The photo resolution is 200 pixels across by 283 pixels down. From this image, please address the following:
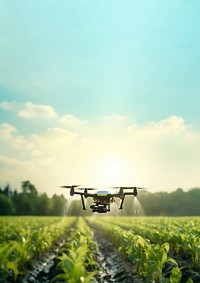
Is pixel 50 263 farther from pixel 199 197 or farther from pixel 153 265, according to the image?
pixel 199 197

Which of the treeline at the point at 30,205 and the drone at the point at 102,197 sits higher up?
the treeline at the point at 30,205

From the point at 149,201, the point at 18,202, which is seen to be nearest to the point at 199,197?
the point at 149,201

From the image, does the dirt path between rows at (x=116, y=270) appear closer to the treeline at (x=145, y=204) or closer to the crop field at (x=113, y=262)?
the crop field at (x=113, y=262)

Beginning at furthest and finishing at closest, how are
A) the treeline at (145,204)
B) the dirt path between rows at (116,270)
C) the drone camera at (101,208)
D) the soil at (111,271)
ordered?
the treeline at (145,204), the dirt path between rows at (116,270), the soil at (111,271), the drone camera at (101,208)

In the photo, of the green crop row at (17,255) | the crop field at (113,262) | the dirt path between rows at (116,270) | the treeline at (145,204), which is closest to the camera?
the green crop row at (17,255)

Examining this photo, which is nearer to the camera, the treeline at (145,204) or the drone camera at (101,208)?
the drone camera at (101,208)

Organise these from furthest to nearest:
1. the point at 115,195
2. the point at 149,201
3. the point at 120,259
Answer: the point at 149,201 → the point at 120,259 → the point at 115,195

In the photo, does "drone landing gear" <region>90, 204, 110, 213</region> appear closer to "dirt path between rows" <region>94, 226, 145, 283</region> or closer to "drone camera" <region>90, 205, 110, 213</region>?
"drone camera" <region>90, 205, 110, 213</region>

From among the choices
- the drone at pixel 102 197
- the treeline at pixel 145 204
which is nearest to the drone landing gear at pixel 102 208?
the drone at pixel 102 197

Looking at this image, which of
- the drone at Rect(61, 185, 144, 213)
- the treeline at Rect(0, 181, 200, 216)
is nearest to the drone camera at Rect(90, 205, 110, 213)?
the drone at Rect(61, 185, 144, 213)

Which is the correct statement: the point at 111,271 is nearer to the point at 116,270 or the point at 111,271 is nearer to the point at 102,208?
the point at 116,270

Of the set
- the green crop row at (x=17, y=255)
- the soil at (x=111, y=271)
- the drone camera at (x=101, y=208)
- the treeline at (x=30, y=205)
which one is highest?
the treeline at (x=30, y=205)
